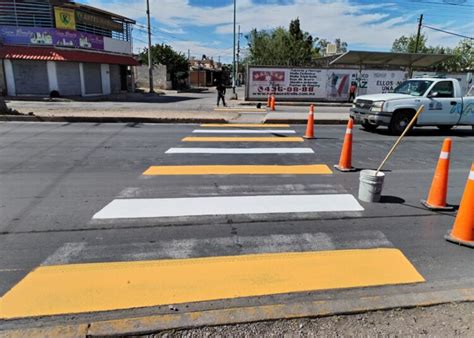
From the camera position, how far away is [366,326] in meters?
2.75

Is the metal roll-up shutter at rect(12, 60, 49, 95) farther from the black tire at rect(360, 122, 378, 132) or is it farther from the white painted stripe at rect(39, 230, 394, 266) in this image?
the white painted stripe at rect(39, 230, 394, 266)

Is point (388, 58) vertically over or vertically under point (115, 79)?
over

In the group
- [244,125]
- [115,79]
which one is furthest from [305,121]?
[115,79]

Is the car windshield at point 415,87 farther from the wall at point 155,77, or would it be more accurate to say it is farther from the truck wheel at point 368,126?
the wall at point 155,77

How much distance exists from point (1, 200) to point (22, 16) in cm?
2932

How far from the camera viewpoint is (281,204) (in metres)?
5.20

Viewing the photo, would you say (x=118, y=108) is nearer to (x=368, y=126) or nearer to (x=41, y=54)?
(x=41, y=54)

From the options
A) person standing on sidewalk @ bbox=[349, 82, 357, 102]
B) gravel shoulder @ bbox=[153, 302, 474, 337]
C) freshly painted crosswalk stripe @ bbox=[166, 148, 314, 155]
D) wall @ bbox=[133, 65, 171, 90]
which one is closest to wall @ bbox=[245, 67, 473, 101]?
person standing on sidewalk @ bbox=[349, 82, 357, 102]

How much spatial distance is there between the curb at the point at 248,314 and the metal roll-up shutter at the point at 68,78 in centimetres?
3138

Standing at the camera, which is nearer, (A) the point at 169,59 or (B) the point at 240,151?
(B) the point at 240,151

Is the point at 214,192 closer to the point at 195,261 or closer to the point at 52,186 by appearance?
the point at 195,261

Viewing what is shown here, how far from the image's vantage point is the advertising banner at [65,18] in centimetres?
2823

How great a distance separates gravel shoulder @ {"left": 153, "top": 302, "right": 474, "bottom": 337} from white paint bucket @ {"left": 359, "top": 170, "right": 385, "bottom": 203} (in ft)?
8.22

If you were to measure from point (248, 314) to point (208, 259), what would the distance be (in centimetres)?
95
